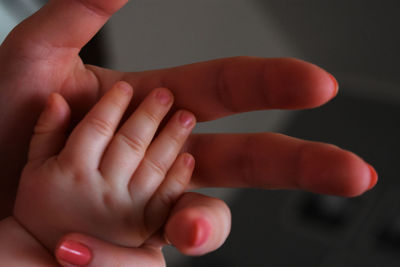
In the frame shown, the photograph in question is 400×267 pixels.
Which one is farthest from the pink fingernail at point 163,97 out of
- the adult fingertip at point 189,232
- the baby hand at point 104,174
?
the adult fingertip at point 189,232

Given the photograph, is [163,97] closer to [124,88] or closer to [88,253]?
[124,88]

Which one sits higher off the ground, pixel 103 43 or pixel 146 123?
pixel 146 123

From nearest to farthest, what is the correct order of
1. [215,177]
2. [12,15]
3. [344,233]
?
1. [215,177]
2. [12,15]
3. [344,233]

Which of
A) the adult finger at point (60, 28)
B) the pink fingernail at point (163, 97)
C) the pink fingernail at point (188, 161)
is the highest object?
the adult finger at point (60, 28)

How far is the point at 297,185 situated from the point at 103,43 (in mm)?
540

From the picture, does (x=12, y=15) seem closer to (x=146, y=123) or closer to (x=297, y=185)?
(x=146, y=123)

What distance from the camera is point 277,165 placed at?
390 millimetres

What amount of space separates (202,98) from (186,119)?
3cm

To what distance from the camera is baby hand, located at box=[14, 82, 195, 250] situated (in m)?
0.34

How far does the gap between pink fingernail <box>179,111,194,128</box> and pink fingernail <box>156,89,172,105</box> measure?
0.7 inches

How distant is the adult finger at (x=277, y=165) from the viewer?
0.34m

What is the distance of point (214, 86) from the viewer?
39cm

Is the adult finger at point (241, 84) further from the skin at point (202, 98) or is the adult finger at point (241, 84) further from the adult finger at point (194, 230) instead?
the adult finger at point (194, 230)

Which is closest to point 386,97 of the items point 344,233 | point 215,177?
point 344,233
